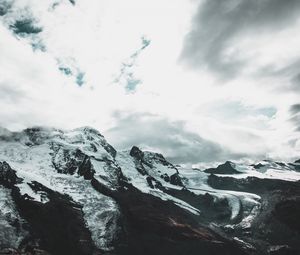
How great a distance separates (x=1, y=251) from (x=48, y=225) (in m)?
44.6

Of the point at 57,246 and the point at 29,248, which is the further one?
the point at 57,246

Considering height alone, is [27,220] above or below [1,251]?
above

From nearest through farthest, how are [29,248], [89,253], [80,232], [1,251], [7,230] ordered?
[1,251] → [29,248] → [7,230] → [89,253] → [80,232]

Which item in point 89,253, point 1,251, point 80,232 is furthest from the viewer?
point 80,232

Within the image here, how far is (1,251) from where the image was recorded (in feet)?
497

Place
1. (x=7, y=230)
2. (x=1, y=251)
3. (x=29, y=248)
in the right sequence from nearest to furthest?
(x=1, y=251) < (x=29, y=248) < (x=7, y=230)

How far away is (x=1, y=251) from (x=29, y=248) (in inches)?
513

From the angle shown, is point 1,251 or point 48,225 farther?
point 48,225

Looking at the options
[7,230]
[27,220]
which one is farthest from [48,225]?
[7,230]

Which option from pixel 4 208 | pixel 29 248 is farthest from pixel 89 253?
pixel 4 208

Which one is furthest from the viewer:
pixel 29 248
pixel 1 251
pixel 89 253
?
pixel 89 253

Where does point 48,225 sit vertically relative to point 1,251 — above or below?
above

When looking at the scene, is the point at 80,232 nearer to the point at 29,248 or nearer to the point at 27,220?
the point at 27,220

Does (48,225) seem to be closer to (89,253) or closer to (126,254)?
(89,253)
